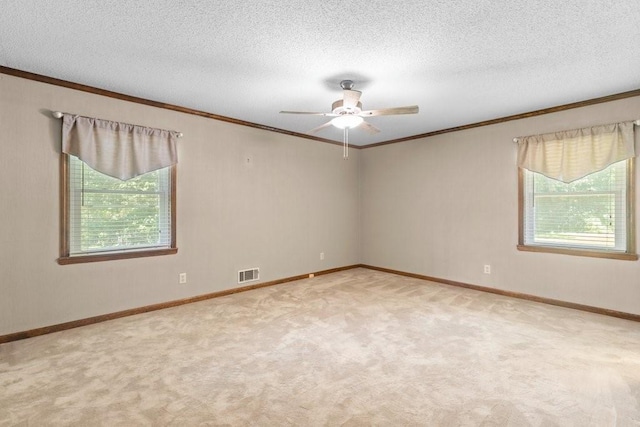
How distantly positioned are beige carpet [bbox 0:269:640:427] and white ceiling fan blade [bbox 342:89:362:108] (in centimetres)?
218

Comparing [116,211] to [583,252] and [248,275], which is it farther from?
[583,252]

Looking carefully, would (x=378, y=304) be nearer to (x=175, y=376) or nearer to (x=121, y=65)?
(x=175, y=376)

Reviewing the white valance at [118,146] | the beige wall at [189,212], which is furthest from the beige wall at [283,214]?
the white valance at [118,146]

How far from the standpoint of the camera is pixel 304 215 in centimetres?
543

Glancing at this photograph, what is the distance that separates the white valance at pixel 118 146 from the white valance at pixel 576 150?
4.46 meters

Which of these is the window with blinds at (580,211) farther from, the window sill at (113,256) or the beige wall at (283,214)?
the window sill at (113,256)

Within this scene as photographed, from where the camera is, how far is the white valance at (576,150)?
3482 mm

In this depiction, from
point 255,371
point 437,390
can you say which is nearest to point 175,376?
point 255,371

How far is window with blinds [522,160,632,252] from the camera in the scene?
357cm

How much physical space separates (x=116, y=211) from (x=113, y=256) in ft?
1.62

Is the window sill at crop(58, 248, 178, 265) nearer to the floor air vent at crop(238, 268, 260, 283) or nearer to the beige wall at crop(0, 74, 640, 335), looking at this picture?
the beige wall at crop(0, 74, 640, 335)

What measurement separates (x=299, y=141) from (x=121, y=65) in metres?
2.88

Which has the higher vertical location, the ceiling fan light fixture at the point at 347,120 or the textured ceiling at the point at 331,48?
the textured ceiling at the point at 331,48

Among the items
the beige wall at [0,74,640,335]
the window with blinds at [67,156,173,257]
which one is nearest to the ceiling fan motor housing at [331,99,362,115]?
the beige wall at [0,74,640,335]
